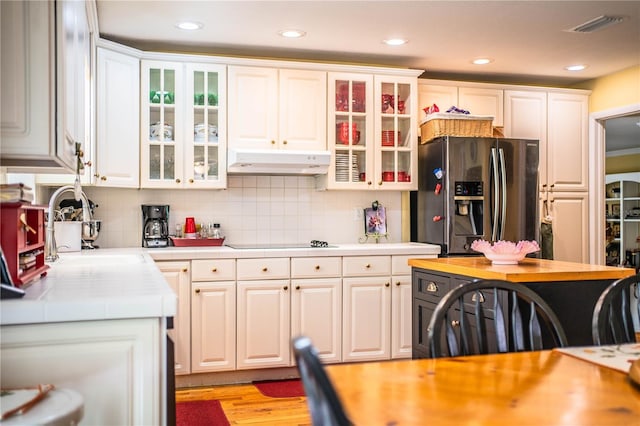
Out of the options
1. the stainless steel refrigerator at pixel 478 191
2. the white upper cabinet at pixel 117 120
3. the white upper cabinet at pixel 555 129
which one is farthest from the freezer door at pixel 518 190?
the white upper cabinet at pixel 117 120

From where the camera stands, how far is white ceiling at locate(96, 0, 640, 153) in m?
3.62

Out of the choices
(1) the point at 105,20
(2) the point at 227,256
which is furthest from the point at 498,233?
(1) the point at 105,20

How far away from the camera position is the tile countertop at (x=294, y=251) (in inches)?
157

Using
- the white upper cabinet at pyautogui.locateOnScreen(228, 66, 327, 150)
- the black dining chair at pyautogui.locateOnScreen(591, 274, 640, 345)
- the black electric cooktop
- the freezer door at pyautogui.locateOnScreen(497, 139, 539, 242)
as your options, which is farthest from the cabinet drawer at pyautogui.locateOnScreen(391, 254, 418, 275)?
the black dining chair at pyautogui.locateOnScreen(591, 274, 640, 345)

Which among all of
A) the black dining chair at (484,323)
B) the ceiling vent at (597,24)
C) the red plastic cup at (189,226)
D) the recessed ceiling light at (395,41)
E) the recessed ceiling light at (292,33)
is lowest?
the black dining chair at (484,323)

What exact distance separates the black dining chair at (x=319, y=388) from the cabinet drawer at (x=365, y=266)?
3.39 metres

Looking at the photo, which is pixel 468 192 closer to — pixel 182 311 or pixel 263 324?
pixel 263 324

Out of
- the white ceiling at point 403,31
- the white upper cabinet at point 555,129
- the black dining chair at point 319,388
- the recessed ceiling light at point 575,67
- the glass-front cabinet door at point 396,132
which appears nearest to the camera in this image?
the black dining chair at point 319,388

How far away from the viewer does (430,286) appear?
3.54m

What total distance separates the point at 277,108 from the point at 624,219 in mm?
8066

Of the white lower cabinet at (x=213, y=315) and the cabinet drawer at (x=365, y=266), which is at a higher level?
the cabinet drawer at (x=365, y=266)

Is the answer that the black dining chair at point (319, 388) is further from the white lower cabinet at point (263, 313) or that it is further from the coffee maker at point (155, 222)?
the coffee maker at point (155, 222)

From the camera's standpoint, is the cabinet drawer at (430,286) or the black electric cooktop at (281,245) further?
the black electric cooktop at (281,245)

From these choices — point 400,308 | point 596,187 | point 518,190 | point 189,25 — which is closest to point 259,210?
point 400,308
